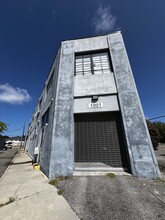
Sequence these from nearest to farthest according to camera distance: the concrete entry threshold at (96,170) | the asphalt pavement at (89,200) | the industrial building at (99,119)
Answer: the asphalt pavement at (89,200) < the concrete entry threshold at (96,170) < the industrial building at (99,119)

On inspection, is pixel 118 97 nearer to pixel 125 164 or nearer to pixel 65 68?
pixel 125 164

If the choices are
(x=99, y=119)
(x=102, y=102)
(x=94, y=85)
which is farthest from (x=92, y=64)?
(x=99, y=119)

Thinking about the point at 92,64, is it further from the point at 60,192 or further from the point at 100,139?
the point at 60,192

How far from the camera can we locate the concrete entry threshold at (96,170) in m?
4.60

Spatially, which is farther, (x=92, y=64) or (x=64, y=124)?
(x=92, y=64)

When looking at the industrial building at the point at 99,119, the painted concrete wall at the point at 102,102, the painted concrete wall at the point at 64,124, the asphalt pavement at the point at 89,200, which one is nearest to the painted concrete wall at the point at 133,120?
the industrial building at the point at 99,119

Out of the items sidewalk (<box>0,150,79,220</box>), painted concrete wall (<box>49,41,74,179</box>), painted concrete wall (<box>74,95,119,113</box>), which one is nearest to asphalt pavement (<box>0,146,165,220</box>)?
sidewalk (<box>0,150,79,220</box>)

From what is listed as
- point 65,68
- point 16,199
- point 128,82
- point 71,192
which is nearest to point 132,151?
point 71,192

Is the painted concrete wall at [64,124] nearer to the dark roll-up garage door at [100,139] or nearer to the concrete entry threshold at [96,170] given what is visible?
the concrete entry threshold at [96,170]

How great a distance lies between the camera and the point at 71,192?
11.0 feet

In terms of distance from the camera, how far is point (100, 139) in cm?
549

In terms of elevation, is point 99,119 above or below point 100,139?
above

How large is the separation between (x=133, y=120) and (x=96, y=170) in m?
2.84

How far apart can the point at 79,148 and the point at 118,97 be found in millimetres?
3350
